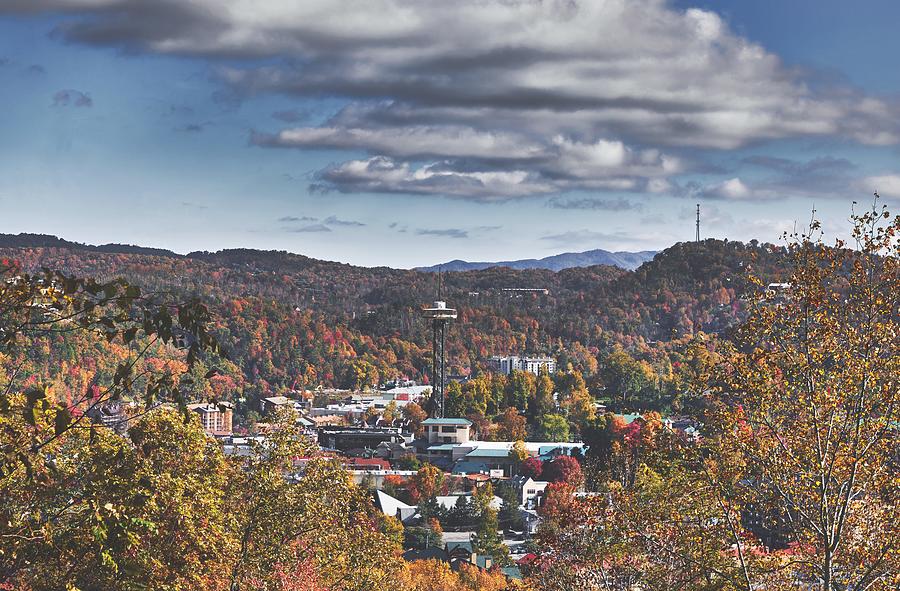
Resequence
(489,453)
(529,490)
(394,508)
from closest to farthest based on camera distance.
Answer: (394,508), (529,490), (489,453)

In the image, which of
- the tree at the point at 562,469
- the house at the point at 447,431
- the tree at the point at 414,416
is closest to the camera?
the tree at the point at 562,469

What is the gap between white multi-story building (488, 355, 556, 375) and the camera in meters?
147

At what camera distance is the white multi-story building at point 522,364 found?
5773 inches

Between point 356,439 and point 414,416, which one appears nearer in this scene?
point 356,439

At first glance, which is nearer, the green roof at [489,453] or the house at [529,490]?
the house at [529,490]

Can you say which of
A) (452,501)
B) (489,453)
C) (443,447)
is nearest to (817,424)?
(452,501)

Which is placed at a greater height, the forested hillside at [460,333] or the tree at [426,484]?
the forested hillside at [460,333]

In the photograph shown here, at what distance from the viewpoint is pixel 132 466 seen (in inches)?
562

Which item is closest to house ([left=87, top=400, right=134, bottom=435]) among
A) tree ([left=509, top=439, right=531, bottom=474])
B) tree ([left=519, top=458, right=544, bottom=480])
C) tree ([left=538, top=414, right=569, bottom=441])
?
tree ([left=519, top=458, right=544, bottom=480])

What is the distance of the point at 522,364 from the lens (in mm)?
147125

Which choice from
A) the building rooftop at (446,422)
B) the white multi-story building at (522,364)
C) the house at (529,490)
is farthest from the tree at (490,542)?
the white multi-story building at (522,364)

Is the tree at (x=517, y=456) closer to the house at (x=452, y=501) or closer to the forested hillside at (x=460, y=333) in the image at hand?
the house at (x=452, y=501)

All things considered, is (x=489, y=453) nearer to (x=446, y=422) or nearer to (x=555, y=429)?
(x=446, y=422)

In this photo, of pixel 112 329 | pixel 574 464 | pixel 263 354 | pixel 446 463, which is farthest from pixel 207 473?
pixel 263 354
